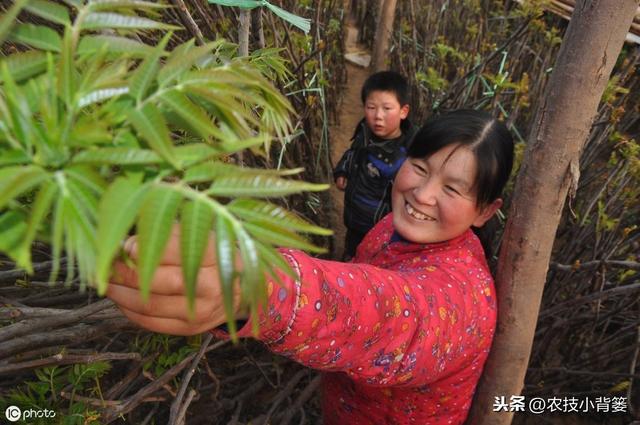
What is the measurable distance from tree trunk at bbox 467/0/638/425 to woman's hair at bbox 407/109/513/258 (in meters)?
0.07

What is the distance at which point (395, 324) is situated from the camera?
0.65 m

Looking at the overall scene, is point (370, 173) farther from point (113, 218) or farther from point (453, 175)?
point (113, 218)

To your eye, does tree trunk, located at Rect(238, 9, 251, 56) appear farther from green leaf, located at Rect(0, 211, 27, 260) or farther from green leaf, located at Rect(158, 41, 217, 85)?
green leaf, located at Rect(0, 211, 27, 260)

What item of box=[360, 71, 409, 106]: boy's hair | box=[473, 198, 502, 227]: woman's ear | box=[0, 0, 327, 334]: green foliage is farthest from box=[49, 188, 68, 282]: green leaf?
box=[360, 71, 409, 106]: boy's hair

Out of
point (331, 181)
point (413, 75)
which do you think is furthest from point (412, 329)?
point (413, 75)

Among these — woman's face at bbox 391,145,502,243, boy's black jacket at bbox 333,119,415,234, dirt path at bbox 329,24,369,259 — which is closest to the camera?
woman's face at bbox 391,145,502,243

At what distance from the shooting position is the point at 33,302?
A: 3.88ft

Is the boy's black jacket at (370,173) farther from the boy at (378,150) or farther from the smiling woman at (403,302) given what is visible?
the smiling woman at (403,302)

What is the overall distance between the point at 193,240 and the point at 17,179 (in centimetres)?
11

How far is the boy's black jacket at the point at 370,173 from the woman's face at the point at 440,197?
0.89m

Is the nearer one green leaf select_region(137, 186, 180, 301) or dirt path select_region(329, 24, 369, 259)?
green leaf select_region(137, 186, 180, 301)

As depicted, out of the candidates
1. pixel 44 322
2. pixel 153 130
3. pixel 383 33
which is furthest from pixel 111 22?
pixel 383 33

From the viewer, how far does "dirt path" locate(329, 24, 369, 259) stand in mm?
2479

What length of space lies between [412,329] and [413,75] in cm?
217
